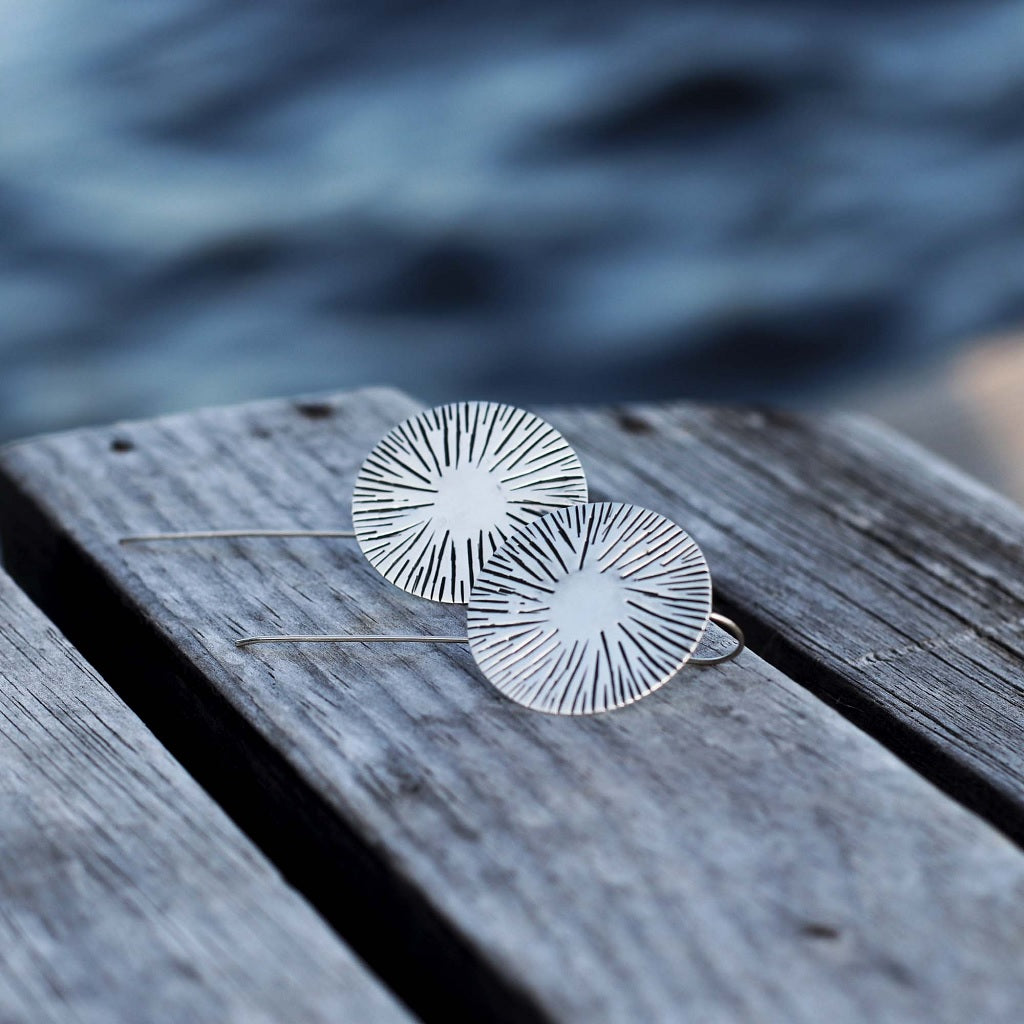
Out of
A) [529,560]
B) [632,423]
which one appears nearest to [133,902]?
[529,560]

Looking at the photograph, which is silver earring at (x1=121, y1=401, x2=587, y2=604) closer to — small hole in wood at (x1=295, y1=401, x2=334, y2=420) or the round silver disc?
the round silver disc

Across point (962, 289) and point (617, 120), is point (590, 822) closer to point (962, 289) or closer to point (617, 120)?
point (962, 289)

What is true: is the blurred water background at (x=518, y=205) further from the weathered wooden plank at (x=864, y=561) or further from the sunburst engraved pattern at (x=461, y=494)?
the sunburst engraved pattern at (x=461, y=494)

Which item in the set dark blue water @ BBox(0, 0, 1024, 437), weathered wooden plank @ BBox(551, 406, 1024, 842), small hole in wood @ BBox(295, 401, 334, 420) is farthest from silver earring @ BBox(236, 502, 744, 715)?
dark blue water @ BBox(0, 0, 1024, 437)

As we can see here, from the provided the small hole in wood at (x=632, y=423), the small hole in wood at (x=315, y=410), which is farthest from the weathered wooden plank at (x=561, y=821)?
the small hole in wood at (x=632, y=423)

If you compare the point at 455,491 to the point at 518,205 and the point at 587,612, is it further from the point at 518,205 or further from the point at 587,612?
the point at 518,205
